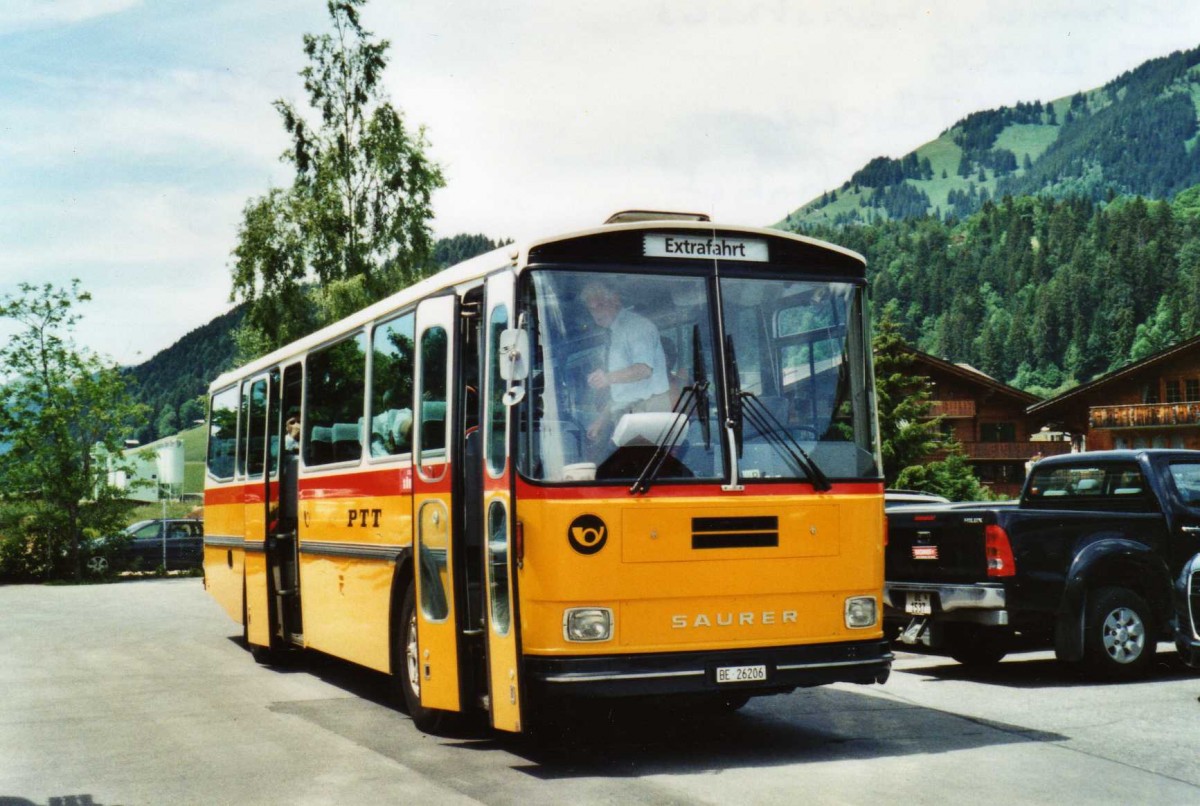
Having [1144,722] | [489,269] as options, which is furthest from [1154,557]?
[489,269]

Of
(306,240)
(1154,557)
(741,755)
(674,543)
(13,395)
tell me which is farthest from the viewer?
(306,240)

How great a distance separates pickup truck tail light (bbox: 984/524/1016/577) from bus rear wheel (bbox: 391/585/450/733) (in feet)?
16.2

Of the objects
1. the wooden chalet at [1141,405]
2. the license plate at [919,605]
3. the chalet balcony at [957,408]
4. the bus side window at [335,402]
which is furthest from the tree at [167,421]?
the license plate at [919,605]

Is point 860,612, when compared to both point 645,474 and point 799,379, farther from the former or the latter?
point 645,474

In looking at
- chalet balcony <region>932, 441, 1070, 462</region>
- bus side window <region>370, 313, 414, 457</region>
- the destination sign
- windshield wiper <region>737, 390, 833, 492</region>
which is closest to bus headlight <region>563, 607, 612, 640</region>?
windshield wiper <region>737, 390, 833, 492</region>

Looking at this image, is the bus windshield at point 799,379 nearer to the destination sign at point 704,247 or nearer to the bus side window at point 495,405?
the destination sign at point 704,247

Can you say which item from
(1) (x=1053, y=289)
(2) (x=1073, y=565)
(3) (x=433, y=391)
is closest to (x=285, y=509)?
(3) (x=433, y=391)

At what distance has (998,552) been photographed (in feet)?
37.5

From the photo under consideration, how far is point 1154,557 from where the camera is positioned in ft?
38.1

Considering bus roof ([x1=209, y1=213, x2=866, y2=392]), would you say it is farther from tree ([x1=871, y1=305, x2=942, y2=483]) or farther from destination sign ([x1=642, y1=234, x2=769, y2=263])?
tree ([x1=871, y1=305, x2=942, y2=483])

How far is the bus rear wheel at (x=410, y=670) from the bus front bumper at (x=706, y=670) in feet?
6.25

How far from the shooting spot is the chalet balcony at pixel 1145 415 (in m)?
68.4

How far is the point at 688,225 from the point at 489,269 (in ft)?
4.08

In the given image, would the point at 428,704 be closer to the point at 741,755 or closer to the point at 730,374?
the point at 741,755
